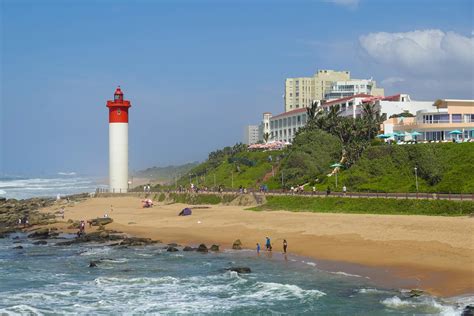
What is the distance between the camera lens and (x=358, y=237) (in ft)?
118

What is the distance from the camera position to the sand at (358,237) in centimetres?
2680

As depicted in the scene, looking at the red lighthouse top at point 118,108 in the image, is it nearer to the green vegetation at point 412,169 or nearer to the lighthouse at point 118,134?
the lighthouse at point 118,134

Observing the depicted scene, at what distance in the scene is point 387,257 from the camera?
30.6 metres

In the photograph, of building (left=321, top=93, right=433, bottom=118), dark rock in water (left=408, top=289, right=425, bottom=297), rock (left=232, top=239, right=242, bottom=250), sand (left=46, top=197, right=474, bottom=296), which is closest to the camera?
dark rock in water (left=408, top=289, right=425, bottom=297)

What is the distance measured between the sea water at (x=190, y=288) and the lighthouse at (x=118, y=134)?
4217 centimetres

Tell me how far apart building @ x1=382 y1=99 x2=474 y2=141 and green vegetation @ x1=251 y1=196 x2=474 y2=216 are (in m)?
22.6

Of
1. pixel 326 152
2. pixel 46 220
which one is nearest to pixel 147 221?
pixel 46 220

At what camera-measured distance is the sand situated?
26797 mm

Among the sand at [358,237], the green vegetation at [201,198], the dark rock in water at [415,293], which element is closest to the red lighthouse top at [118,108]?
the green vegetation at [201,198]

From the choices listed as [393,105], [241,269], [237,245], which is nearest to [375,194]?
[237,245]

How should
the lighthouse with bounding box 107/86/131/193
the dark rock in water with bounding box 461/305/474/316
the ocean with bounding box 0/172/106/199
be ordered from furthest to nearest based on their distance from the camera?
1. the ocean with bounding box 0/172/106/199
2. the lighthouse with bounding box 107/86/131/193
3. the dark rock in water with bounding box 461/305/474/316

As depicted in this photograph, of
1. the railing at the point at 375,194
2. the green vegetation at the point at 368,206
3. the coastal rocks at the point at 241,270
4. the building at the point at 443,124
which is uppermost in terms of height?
the building at the point at 443,124

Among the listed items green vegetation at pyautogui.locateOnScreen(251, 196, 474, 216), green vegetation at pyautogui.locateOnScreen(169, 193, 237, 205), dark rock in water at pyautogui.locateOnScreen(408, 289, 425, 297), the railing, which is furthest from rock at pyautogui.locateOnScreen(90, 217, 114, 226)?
dark rock in water at pyautogui.locateOnScreen(408, 289, 425, 297)

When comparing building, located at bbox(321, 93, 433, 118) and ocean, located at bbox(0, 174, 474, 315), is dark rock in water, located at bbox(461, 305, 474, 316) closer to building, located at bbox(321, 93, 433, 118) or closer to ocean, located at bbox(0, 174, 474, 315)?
ocean, located at bbox(0, 174, 474, 315)
